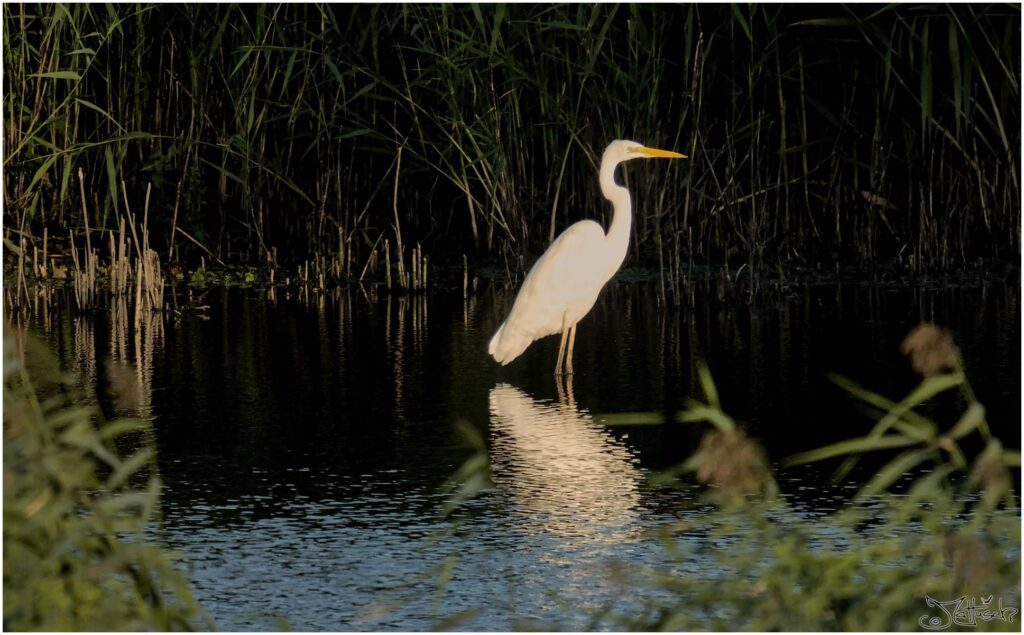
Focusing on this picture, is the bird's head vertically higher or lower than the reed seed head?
higher

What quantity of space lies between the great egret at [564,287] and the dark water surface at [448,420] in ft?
0.52

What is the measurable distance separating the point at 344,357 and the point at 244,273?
330 centimetres

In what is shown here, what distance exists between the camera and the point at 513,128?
35.0 feet

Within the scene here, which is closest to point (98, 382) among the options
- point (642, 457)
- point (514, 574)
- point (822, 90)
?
point (642, 457)

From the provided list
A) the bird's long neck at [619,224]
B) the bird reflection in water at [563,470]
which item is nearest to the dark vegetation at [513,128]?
the bird's long neck at [619,224]

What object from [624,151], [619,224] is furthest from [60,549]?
[624,151]

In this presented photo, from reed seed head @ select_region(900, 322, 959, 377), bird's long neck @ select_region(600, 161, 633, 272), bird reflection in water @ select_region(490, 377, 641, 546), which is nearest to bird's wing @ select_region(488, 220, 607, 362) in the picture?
bird's long neck @ select_region(600, 161, 633, 272)

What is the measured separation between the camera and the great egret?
7652mm

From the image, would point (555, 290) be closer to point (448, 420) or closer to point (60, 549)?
point (448, 420)

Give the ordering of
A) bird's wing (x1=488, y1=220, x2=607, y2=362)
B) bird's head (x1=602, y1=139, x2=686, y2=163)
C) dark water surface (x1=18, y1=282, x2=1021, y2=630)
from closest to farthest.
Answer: dark water surface (x1=18, y1=282, x2=1021, y2=630)
bird's wing (x1=488, y1=220, x2=607, y2=362)
bird's head (x1=602, y1=139, x2=686, y2=163)

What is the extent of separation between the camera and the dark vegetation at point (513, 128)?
10141 mm

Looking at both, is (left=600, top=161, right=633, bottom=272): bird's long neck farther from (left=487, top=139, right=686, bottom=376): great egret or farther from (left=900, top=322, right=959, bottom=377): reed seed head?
(left=900, top=322, right=959, bottom=377): reed seed head

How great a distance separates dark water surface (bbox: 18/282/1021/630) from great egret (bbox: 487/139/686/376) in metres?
0.16

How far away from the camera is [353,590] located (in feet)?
13.0
